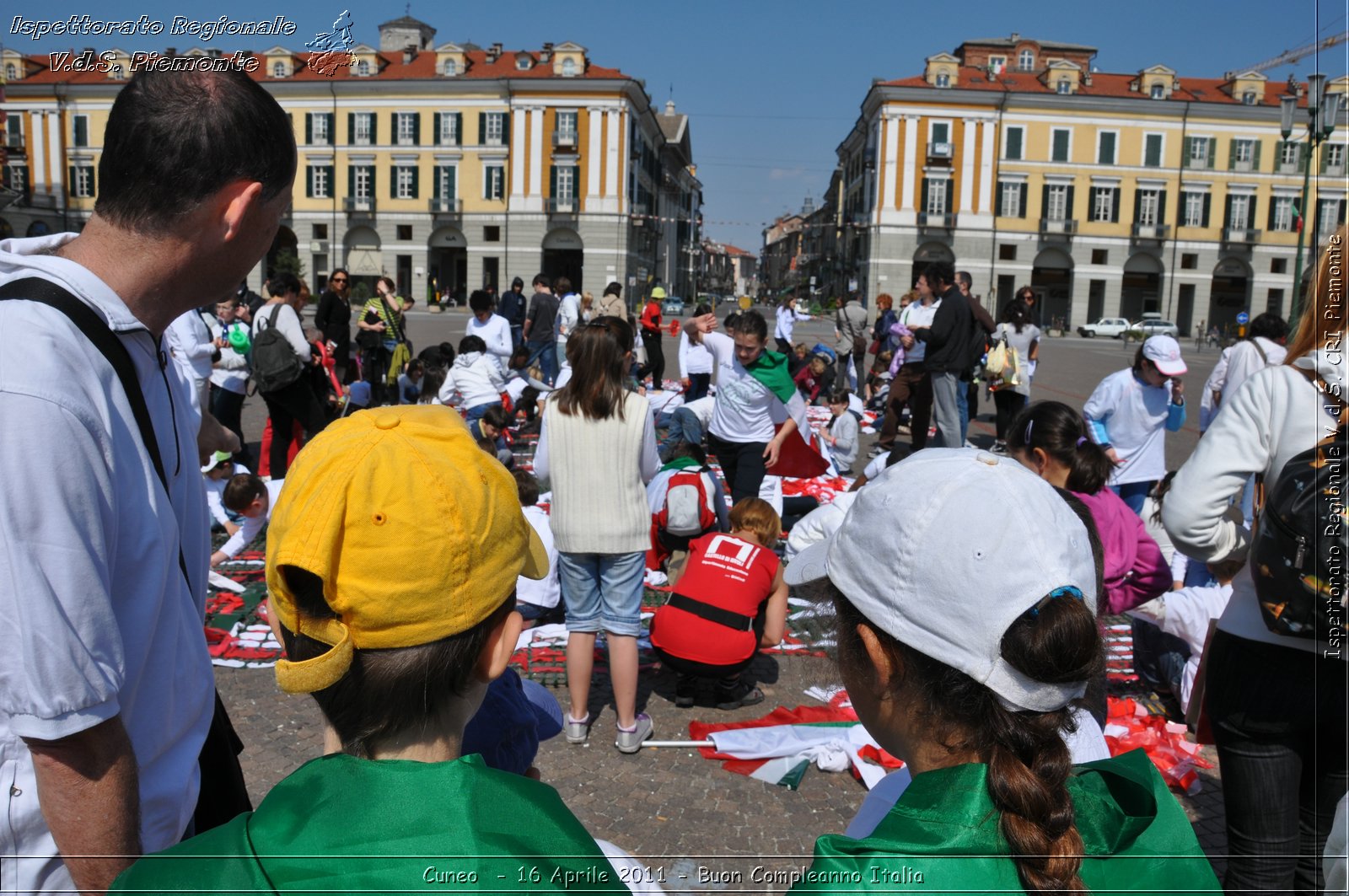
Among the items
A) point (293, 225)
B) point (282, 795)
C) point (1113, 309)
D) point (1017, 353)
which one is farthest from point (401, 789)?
point (1113, 309)

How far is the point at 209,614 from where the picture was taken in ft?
18.5

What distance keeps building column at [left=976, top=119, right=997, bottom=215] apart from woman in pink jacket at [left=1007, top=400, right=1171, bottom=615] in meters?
59.2

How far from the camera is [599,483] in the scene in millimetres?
4105

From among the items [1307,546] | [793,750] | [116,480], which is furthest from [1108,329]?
[116,480]

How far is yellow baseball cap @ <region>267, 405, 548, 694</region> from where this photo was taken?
1262 mm

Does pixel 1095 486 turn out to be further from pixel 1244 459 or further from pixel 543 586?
pixel 543 586

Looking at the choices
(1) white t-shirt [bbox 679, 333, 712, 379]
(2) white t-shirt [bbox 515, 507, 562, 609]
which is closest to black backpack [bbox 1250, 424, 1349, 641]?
(2) white t-shirt [bbox 515, 507, 562, 609]

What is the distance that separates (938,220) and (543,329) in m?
50.6

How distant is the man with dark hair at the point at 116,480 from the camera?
1271mm

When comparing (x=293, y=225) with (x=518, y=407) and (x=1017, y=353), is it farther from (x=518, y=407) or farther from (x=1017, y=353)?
(x=1017, y=353)

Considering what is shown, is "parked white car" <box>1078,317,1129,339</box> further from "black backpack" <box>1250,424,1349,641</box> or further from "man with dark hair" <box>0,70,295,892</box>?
"man with dark hair" <box>0,70,295,892</box>

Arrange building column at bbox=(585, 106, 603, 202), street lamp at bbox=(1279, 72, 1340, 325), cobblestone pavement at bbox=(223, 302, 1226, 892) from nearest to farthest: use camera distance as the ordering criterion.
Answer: street lamp at bbox=(1279, 72, 1340, 325) → cobblestone pavement at bbox=(223, 302, 1226, 892) → building column at bbox=(585, 106, 603, 202)

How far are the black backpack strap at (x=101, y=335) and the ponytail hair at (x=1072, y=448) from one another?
317 cm

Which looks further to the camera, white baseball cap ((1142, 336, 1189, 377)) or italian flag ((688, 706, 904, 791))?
white baseball cap ((1142, 336, 1189, 377))
